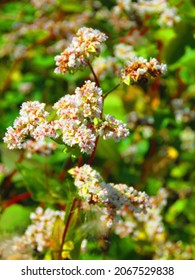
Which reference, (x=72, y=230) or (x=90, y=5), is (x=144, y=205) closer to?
(x=72, y=230)

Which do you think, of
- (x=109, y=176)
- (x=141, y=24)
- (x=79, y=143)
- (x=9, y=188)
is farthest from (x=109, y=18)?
(x=79, y=143)

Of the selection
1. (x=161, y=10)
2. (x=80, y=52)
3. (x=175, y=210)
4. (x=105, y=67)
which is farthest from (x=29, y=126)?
(x=175, y=210)

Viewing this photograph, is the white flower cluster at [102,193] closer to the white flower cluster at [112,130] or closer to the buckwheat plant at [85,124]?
the buckwheat plant at [85,124]

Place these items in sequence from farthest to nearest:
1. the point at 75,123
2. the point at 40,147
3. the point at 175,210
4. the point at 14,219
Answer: the point at 175,210 → the point at 14,219 → the point at 40,147 → the point at 75,123

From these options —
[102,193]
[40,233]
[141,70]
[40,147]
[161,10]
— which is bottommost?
[102,193]

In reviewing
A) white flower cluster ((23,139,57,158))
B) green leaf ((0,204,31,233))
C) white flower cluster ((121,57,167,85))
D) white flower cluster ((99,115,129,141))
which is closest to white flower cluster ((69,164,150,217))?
white flower cluster ((99,115,129,141))

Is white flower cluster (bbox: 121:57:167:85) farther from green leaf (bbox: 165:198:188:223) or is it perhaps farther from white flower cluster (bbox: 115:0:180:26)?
green leaf (bbox: 165:198:188:223)

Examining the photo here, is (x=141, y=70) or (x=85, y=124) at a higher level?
(x=141, y=70)

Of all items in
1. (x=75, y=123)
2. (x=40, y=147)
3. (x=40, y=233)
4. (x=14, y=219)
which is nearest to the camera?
(x=75, y=123)

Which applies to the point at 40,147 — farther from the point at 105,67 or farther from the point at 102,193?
the point at 102,193
